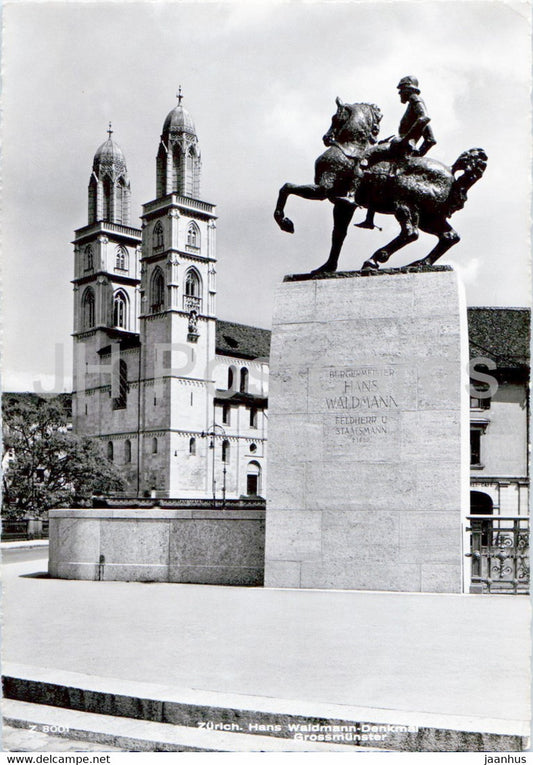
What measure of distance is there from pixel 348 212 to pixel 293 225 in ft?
2.60

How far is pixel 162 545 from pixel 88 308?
10679 cm

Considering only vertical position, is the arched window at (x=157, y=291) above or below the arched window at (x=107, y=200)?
below

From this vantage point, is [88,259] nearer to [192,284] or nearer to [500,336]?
[192,284]

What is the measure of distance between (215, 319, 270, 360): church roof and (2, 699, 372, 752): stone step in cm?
10661

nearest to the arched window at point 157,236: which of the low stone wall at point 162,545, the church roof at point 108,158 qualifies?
the church roof at point 108,158

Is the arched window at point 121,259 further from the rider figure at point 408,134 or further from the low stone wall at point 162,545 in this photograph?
the rider figure at point 408,134

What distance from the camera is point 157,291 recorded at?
108 metres

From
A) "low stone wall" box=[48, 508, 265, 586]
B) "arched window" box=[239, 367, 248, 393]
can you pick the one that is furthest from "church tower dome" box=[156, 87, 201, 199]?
"low stone wall" box=[48, 508, 265, 586]

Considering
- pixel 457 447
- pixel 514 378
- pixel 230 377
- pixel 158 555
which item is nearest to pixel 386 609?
pixel 457 447

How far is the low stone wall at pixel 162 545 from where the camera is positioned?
45.4 ft

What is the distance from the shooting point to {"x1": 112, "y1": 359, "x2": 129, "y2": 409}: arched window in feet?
355

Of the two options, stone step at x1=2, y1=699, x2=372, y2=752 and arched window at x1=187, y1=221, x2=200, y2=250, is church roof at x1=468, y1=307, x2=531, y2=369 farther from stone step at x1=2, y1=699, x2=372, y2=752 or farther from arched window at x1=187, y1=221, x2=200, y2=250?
arched window at x1=187, y1=221, x2=200, y2=250

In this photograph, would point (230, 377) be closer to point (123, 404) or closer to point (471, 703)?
point (123, 404)

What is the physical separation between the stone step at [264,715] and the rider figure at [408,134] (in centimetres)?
878
